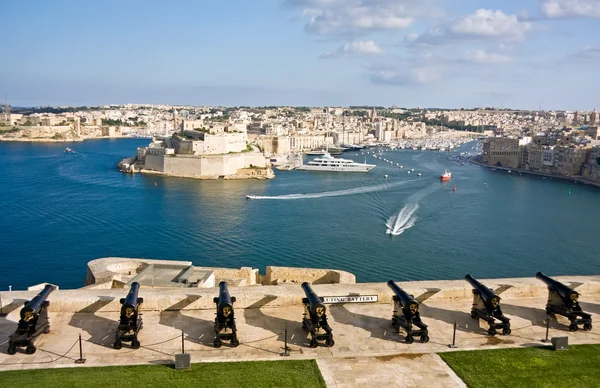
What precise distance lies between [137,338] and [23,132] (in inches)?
3460

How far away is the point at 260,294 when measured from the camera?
527 cm

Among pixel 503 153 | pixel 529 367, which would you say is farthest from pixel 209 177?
pixel 529 367

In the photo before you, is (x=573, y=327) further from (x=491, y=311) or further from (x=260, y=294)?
(x=260, y=294)

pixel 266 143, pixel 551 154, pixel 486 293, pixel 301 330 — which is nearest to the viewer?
pixel 301 330

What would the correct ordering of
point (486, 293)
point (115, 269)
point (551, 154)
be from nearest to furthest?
point (486, 293)
point (115, 269)
point (551, 154)

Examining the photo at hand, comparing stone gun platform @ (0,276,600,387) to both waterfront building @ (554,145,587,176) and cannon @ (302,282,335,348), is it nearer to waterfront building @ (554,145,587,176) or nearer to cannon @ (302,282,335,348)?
cannon @ (302,282,335,348)

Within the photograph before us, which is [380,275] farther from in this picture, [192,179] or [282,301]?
[192,179]

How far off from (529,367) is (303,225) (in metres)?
18.7

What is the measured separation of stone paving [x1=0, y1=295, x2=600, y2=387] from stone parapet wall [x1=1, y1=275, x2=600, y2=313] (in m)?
0.07

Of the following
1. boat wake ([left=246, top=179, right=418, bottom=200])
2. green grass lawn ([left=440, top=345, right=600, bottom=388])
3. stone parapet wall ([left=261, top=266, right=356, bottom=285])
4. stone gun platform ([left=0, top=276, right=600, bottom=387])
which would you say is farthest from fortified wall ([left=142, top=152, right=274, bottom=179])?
green grass lawn ([left=440, top=345, right=600, bottom=388])

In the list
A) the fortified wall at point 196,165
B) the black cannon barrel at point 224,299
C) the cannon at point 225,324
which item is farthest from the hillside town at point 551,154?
the cannon at point 225,324

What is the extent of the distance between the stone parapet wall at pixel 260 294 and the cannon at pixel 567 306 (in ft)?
1.96

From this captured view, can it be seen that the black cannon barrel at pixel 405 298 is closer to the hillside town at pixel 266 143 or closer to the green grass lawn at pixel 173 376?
the green grass lawn at pixel 173 376

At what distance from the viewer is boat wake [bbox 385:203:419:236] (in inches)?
849
